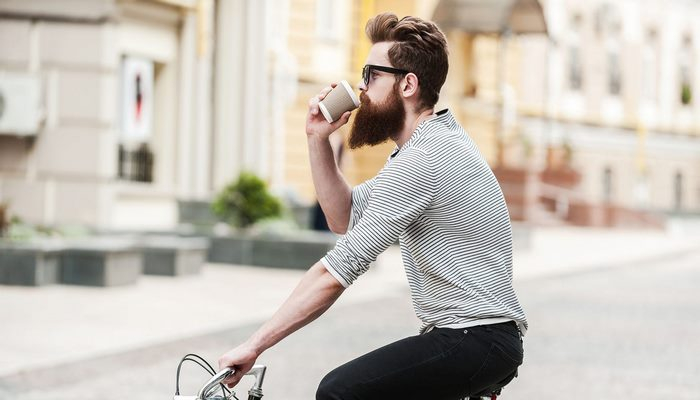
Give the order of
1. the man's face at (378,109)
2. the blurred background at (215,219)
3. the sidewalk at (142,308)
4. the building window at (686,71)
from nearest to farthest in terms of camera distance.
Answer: the man's face at (378,109) < the sidewalk at (142,308) < the blurred background at (215,219) < the building window at (686,71)

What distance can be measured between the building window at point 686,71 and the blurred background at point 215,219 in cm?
2370

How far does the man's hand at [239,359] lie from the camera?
3615 millimetres

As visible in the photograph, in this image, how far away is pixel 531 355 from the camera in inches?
431

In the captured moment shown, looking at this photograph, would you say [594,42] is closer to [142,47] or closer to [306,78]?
[306,78]

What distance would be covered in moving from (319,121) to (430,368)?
0.72 m

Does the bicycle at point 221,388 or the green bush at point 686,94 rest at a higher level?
the green bush at point 686,94

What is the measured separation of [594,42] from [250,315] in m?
44.4

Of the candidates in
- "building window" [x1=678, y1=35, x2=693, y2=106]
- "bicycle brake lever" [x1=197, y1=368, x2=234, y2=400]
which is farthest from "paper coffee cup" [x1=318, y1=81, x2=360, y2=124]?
"building window" [x1=678, y1=35, x2=693, y2=106]

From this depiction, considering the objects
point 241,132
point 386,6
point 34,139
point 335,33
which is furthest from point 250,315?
point 386,6

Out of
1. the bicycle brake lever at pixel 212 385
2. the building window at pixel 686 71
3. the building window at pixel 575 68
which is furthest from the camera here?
the building window at pixel 686 71

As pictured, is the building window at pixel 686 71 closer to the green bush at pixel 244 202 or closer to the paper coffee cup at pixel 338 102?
the green bush at pixel 244 202

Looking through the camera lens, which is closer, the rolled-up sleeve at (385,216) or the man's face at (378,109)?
the rolled-up sleeve at (385,216)

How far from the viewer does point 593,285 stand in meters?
19.2

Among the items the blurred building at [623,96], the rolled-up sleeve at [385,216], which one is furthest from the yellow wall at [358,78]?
the rolled-up sleeve at [385,216]
